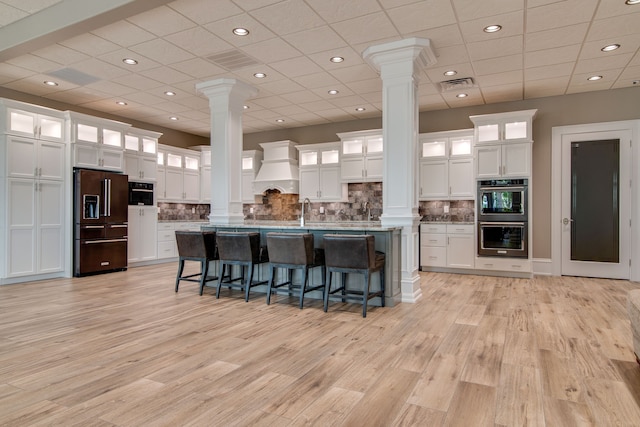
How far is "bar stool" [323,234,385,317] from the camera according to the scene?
3836 mm

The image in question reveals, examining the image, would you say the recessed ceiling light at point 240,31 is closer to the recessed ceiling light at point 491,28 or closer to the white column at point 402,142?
the white column at point 402,142

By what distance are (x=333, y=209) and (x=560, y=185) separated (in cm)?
422

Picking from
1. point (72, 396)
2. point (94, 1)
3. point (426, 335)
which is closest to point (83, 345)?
point (72, 396)

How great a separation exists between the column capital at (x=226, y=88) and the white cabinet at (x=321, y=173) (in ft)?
8.11

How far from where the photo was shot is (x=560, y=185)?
6395 mm

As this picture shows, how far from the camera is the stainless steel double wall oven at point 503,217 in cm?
615

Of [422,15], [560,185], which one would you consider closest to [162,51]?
[422,15]

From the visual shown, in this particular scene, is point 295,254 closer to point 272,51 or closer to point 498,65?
point 272,51

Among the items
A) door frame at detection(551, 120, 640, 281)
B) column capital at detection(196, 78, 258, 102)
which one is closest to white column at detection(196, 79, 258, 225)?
column capital at detection(196, 78, 258, 102)

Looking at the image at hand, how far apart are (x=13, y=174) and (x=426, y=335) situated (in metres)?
6.19

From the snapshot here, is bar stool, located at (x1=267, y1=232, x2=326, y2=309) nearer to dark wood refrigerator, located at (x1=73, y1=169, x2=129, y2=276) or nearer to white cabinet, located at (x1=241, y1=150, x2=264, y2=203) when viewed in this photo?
dark wood refrigerator, located at (x1=73, y1=169, x2=129, y2=276)

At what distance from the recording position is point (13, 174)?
18.5 feet

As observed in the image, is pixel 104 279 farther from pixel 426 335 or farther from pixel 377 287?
pixel 426 335

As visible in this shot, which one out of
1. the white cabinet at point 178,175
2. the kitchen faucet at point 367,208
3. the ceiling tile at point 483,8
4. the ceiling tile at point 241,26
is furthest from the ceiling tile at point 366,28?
the white cabinet at point 178,175
